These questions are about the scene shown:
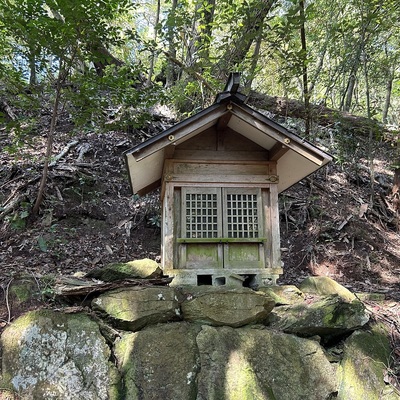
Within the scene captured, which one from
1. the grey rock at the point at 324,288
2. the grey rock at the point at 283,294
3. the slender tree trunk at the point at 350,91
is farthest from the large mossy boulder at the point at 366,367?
the slender tree trunk at the point at 350,91

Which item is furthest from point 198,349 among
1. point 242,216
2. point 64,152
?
point 64,152

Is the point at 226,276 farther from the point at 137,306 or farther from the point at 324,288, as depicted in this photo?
the point at 324,288

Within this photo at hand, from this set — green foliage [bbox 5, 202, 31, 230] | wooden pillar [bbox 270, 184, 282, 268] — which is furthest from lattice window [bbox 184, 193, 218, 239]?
green foliage [bbox 5, 202, 31, 230]

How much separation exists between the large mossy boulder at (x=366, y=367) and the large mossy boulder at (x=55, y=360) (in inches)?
118

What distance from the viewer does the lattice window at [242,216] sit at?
231 inches

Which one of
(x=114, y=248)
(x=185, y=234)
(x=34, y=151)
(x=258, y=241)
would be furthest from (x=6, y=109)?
(x=258, y=241)

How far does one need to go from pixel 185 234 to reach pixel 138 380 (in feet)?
7.58

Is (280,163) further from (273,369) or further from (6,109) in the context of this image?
(6,109)

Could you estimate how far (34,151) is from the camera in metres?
11.8

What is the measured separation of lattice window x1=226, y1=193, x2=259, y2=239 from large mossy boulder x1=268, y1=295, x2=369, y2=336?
4.37ft

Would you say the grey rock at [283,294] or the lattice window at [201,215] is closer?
the grey rock at [283,294]

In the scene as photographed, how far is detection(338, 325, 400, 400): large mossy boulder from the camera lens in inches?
177

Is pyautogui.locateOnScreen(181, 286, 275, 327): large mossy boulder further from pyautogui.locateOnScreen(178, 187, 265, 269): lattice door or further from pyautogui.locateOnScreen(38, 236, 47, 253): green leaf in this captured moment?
pyautogui.locateOnScreen(38, 236, 47, 253): green leaf

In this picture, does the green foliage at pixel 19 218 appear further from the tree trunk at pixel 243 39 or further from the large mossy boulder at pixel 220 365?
the tree trunk at pixel 243 39
